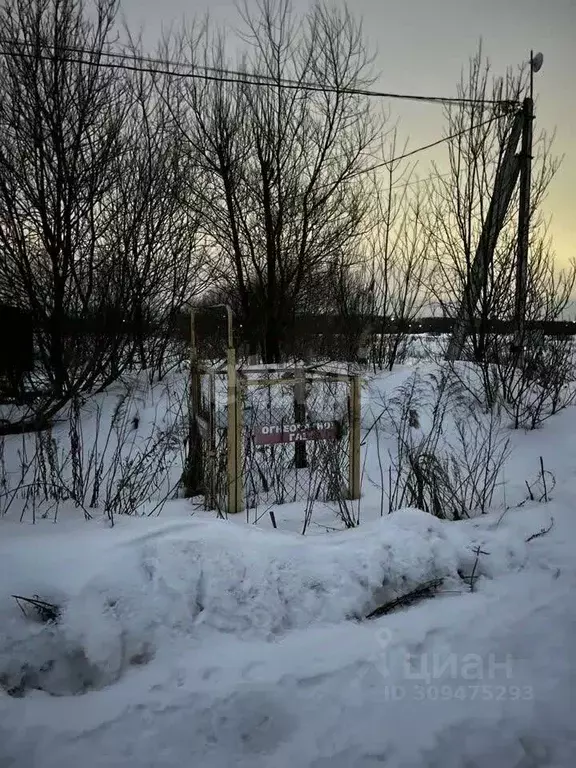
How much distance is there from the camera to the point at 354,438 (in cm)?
460

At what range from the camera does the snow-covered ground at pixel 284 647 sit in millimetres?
1796

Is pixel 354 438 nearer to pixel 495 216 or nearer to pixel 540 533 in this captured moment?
pixel 540 533

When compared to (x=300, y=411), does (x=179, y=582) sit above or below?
Result: below

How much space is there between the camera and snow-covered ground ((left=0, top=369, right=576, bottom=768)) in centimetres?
180

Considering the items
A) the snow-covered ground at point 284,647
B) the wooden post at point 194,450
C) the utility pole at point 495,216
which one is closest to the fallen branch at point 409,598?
the snow-covered ground at point 284,647

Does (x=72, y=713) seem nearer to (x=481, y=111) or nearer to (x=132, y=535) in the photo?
(x=132, y=535)

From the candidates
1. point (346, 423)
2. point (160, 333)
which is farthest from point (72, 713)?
point (160, 333)

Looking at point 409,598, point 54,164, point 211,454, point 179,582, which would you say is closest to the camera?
point 179,582

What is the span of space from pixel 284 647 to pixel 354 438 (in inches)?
99.3

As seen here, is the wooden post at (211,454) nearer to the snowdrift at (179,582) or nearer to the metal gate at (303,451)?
the metal gate at (303,451)

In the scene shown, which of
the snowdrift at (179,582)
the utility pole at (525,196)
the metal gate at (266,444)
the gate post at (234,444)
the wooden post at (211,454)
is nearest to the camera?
the snowdrift at (179,582)

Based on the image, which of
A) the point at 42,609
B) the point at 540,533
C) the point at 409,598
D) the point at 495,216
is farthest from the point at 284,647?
the point at 495,216

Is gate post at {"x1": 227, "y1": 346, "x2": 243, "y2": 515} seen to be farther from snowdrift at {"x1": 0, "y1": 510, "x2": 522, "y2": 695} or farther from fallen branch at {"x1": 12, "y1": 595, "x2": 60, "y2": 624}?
fallen branch at {"x1": 12, "y1": 595, "x2": 60, "y2": 624}

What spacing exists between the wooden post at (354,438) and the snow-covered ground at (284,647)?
1.36m
